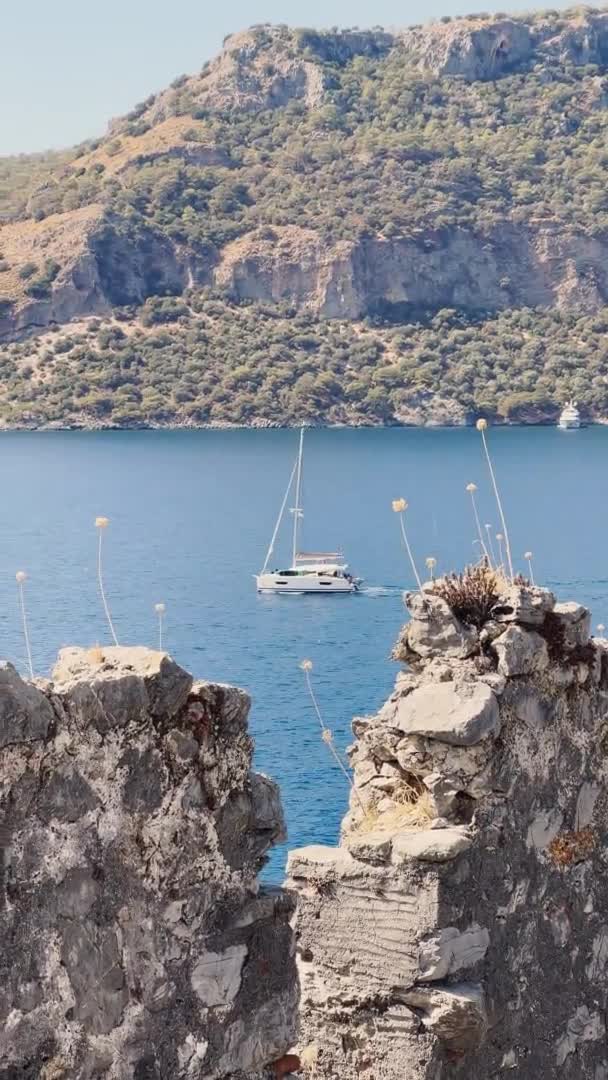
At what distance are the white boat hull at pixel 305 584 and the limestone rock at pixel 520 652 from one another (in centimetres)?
5732

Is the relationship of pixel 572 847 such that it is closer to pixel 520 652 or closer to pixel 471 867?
pixel 471 867

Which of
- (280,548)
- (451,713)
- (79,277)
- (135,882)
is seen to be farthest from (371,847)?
(79,277)

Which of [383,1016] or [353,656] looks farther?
[353,656]

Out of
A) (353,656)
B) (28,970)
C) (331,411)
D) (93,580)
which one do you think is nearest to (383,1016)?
(28,970)

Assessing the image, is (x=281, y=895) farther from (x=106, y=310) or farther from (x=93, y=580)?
(x=106, y=310)

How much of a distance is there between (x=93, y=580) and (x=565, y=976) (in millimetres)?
59993

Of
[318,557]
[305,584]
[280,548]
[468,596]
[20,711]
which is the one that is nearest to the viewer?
[20,711]

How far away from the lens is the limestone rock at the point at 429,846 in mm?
8141

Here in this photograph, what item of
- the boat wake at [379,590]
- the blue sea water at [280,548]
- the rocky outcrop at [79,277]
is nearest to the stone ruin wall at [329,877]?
the blue sea water at [280,548]

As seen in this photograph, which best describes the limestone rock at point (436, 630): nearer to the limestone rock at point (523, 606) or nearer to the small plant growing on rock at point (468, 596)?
the small plant growing on rock at point (468, 596)

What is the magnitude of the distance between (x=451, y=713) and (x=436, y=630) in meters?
0.48

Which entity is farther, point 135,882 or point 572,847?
point 572,847

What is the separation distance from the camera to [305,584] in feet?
219

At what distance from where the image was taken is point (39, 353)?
180m
